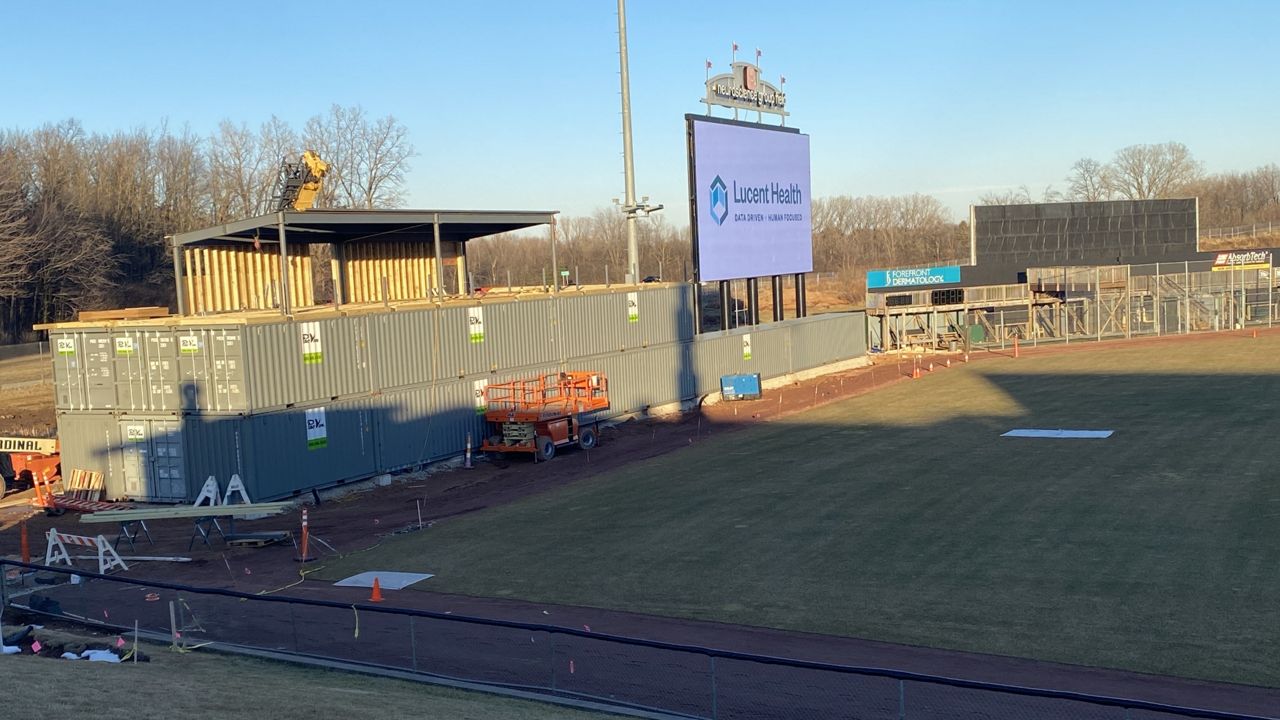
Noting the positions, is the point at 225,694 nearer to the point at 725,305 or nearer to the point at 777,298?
the point at 725,305

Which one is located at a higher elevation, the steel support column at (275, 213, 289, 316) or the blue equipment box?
the steel support column at (275, 213, 289, 316)

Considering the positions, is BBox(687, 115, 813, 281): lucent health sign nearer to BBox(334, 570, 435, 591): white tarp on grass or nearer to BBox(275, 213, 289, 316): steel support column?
BBox(275, 213, 289, 316): steel support column

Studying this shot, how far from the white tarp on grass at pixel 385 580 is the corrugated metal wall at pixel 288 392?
25.4 feet

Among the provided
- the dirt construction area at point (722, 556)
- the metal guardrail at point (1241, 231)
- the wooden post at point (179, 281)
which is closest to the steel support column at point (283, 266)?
the wooden post at point (179, 281)

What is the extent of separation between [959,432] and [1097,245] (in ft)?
180

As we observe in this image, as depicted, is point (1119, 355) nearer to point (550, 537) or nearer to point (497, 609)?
point (550, 537)

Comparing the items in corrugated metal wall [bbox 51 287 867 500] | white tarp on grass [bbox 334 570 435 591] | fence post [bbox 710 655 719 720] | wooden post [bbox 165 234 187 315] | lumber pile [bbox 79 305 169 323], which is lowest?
white tarp on grass [bbox 334 570 435 591]

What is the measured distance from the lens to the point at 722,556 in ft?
69.3

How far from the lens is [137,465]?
28469 millimetres

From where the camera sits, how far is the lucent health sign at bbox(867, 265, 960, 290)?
67.7 metres

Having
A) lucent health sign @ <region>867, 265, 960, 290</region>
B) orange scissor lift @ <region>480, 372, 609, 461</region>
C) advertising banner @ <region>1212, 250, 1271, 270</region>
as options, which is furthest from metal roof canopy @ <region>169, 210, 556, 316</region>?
A: advertising banner @ <region>1212, 250, 1271, 270</region>

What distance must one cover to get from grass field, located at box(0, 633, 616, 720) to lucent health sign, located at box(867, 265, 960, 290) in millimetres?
57248

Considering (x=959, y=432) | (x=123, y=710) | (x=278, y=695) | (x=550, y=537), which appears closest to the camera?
(x=123, y=710)

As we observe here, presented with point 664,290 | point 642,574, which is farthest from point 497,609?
Answer: point 664,290
